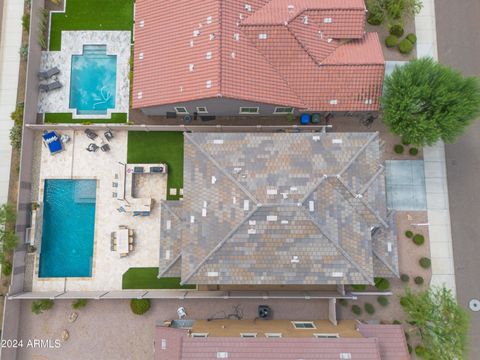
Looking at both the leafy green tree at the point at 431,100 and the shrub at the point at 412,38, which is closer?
the leafy green tree at the point at 431,100

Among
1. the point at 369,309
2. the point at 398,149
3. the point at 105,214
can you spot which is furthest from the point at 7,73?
the point at 369,309

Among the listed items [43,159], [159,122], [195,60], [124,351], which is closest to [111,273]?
[124,351]

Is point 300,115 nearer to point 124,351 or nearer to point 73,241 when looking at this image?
point 73,241

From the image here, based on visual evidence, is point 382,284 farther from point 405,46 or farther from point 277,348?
point 405,46

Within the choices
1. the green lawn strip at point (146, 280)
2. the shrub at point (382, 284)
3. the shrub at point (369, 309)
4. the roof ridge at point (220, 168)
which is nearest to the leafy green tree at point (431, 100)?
the shrub at point (382, 284)

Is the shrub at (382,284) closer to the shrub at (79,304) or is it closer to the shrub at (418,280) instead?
the shrub at (418,280)

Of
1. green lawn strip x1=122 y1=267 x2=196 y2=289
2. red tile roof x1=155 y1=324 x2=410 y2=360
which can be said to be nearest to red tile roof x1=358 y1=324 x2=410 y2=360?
red tile roof x1=155 y1=324 x2=410 y2=360
